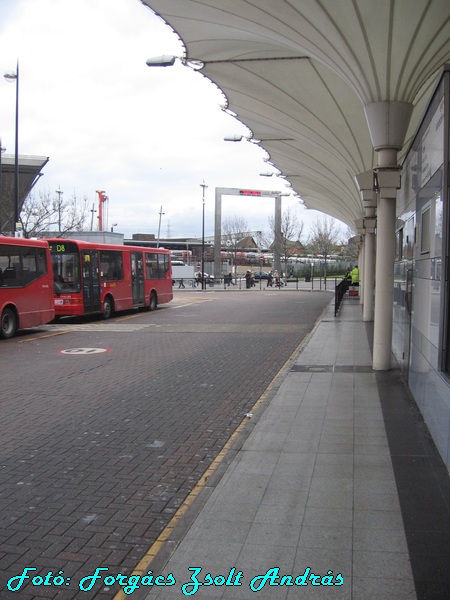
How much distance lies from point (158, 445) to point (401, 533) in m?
3.24

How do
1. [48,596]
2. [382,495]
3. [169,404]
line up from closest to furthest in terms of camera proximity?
[48,596] < [382,495] < [169,404]

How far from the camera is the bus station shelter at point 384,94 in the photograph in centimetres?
602

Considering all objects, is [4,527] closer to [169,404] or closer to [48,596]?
[48,596]

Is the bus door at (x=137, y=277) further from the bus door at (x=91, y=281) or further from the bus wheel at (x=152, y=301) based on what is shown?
the bus door at (x=91, y=281)

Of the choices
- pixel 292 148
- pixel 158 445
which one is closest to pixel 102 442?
pixel 158 445

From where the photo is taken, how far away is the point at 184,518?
4.52 meters

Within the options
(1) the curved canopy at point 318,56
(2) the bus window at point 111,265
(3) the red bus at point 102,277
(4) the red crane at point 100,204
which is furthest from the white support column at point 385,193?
(4) the red crane at point 100,204

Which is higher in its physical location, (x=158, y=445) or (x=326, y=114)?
(x=326, y=114)

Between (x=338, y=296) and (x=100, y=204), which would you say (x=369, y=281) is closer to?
(x=338, y=296)

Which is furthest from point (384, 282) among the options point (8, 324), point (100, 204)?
point (100, 204)

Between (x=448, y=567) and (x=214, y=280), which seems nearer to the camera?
(x=448, y=567)

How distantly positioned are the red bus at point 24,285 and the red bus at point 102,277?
8.54 ft

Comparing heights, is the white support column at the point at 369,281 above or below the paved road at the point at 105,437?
above

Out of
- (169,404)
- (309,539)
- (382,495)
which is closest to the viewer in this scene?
(309,539)
